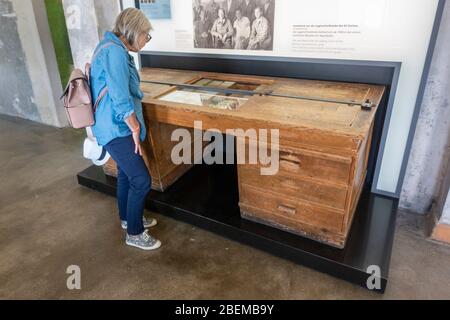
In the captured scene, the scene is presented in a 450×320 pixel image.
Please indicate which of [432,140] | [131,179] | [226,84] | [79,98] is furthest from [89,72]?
[432,140]

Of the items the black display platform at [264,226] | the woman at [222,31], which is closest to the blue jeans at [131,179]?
the black display platform at [264,226]

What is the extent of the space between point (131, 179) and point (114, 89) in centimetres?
56

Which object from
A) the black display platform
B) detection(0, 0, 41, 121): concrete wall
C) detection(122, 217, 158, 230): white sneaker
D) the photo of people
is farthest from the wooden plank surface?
detection(0, 0, 41, 121): concrete wall

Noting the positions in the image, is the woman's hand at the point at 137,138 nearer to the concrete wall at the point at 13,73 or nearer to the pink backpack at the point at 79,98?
the pink backpack at the point at 79,98

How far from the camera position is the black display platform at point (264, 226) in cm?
184

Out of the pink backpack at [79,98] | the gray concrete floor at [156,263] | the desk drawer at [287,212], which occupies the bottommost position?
the gray concrete floor at [156,263]

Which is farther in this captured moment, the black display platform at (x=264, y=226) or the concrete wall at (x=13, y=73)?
the concrete wall at (x=13, y=73)

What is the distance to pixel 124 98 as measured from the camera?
65.5 inches

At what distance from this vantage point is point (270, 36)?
2316mm

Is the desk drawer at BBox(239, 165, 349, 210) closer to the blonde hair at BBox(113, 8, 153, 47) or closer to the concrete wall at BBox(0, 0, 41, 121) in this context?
the blonde hair at BBox(113, 8, 153, 47)

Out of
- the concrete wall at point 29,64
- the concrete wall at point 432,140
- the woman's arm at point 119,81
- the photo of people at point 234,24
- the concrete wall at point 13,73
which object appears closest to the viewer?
the woman's arm at point 119,81

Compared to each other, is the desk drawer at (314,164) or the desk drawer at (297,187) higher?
the desk drawer at (314,164)

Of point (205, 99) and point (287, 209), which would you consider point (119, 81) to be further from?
point (287, 209)
